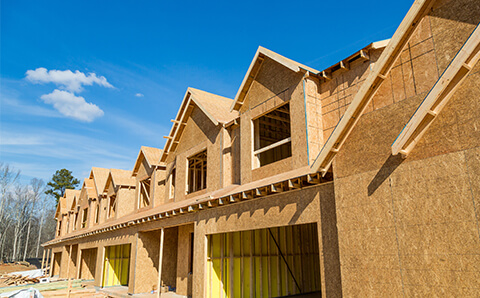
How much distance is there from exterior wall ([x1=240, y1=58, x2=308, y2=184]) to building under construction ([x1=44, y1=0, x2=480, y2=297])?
0.05 m

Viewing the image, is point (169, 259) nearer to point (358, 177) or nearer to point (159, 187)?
point (159, 187)

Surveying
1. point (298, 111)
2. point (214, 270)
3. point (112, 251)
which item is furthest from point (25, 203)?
point (298, 111)

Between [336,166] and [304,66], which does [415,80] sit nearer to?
[336,166]

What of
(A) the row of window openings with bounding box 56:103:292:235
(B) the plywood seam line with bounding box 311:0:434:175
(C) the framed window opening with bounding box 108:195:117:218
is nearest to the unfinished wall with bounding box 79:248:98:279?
(C) the framed window opening with bounding box 108:195:117:218

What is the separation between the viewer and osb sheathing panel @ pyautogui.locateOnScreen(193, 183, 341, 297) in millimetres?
8273

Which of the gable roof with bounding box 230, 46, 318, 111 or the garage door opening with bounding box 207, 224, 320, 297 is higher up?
the gable roof with bounding box 230, 46, 318, 111

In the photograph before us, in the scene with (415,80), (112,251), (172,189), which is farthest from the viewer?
(112,251)

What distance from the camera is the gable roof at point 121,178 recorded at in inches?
1058

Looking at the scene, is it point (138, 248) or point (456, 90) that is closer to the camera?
point (456, 90)

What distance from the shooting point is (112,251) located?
25.4 metres

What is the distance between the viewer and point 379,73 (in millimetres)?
7961

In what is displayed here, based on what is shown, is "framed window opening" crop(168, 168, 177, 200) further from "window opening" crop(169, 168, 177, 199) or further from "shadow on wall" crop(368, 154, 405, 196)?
"shadow on wall" crop(368, 154, 405, 196)

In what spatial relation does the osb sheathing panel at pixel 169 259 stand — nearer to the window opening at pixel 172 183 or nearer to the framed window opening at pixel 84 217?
the window opening at pixel 172 183

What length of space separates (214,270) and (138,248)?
255 inches
